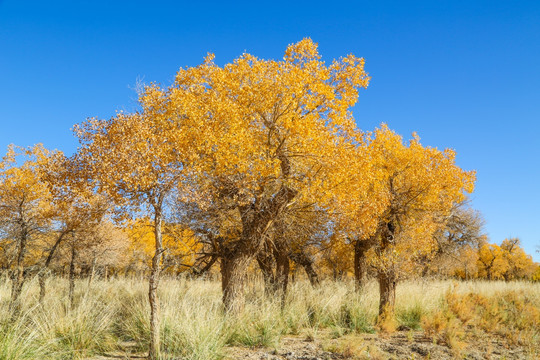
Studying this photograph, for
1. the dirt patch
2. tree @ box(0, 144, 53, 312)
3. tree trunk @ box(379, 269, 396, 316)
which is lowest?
the dirt patch

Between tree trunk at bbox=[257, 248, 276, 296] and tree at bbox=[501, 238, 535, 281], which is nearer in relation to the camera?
tree trunk at bbox=[257, 248, 276, 296]

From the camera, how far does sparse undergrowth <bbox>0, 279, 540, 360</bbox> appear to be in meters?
8.20

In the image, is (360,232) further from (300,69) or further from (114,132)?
(114,132)

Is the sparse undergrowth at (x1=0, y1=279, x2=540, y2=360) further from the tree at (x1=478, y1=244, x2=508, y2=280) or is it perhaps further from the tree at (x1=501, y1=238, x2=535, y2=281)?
the tree at (x1=501, y1=238, x2=535, y2=281)

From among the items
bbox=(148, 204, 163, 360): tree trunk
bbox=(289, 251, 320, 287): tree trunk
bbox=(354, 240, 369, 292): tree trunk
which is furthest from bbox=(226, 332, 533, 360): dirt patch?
bbox=(289, 251, 320, 287): tree trunk

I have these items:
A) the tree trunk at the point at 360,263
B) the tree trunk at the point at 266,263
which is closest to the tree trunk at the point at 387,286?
the tree trunk at the point at 360,263

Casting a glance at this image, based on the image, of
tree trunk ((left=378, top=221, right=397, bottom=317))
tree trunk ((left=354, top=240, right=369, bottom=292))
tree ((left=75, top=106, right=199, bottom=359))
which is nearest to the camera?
tree ((left=75, top=106, right=199, bottom=359))

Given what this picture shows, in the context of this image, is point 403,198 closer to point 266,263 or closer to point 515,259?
point 266,263

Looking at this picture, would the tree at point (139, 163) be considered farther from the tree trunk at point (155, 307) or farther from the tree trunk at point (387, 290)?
the tree trunk at point (387, 290)

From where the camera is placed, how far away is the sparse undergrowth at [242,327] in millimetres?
8195

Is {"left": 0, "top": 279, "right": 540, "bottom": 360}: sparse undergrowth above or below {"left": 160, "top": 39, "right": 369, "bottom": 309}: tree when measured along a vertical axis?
below

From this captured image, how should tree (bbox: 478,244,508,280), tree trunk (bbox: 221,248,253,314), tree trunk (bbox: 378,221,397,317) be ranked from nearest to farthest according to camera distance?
tree trunk (bbox: 221,248,253,314), tree trunk (bbox: 378,221,397,317), tree (bbox: 478,244,508,280)

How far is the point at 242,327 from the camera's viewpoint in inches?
392

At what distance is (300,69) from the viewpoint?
1121 cm
